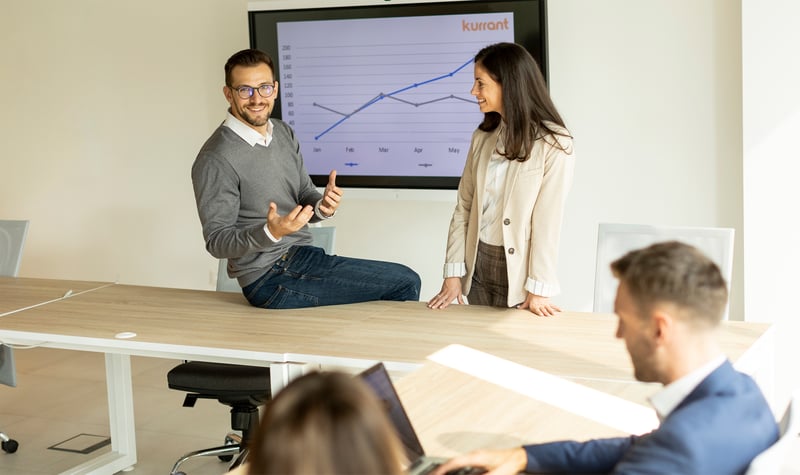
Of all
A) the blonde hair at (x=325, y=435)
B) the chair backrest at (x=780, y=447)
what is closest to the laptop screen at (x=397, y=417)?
the chair backrest at (x=780, y=447)

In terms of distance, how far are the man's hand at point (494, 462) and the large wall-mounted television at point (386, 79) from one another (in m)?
3.12

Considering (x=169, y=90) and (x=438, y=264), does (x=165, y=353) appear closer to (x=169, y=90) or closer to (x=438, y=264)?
(x=438, y=264)

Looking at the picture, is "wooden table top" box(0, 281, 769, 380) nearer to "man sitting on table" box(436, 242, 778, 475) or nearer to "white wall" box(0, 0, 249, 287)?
→ "man sitting on table" box(436, 242, 778, 475)

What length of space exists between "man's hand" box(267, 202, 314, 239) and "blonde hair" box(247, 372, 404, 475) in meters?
2.10

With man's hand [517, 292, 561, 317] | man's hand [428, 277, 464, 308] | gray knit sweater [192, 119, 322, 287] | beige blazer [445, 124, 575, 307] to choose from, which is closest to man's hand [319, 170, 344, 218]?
gray knit sweater [192, 119, 322, 287]

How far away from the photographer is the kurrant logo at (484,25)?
483cm

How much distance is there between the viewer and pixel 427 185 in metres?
5.17

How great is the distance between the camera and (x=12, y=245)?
4656 millimetres

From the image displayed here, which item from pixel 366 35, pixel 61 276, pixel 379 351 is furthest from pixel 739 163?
pixel 61 276

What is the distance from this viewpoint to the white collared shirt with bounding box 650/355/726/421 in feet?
5.60

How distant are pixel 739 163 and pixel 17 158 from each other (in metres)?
4.71

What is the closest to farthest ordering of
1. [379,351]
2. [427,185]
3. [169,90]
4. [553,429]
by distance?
[553,429] < [379,351] < [427,185] < [169,90]

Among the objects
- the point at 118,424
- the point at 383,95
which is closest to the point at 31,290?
the point at 118,424

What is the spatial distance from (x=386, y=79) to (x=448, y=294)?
1.90 metres
